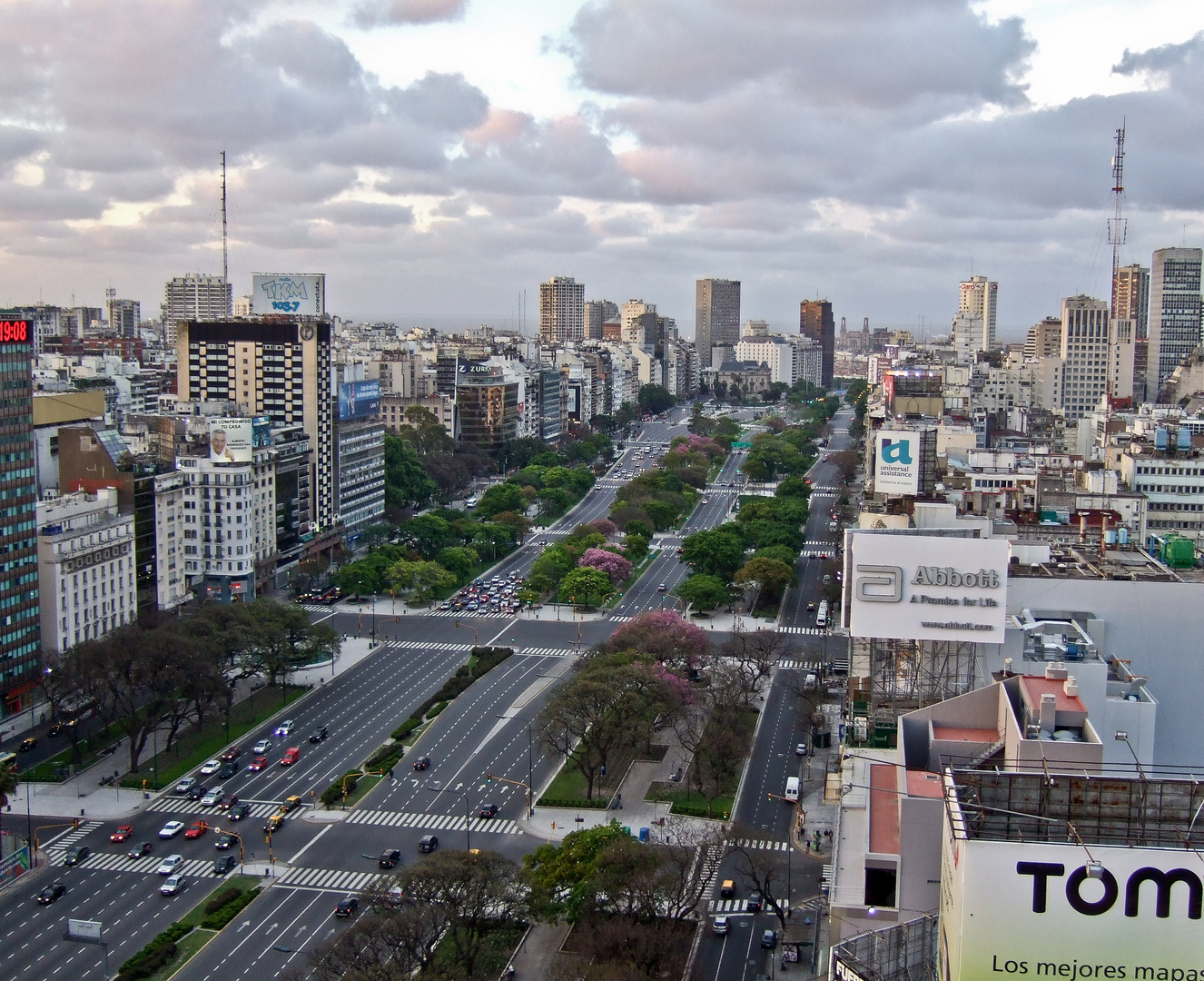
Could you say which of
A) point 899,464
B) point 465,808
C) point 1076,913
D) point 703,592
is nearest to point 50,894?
point 465,808

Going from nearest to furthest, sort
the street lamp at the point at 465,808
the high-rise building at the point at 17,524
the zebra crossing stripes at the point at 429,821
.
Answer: the street lamp at the point at 465,808 < the zebra crossing stripes at the point at 429,821 < the high-rise building at the point at 17,524

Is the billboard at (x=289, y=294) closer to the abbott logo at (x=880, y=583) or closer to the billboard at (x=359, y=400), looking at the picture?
the billboard at (x=359, y=400)

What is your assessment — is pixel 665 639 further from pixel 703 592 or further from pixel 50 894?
pixel 50 894

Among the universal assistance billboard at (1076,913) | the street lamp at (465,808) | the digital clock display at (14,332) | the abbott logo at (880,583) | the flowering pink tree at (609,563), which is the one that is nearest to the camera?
the universal assistance billboard at (1076,913)

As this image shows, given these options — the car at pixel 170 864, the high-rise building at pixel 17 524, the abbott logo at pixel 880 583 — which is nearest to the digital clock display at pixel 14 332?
the high-rise building at pixel 17 524

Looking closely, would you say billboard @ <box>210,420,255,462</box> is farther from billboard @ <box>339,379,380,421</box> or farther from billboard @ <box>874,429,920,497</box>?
billboard @ <box>874,429,920,497</box>

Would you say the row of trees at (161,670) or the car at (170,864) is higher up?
the row of trees at (161,670)
